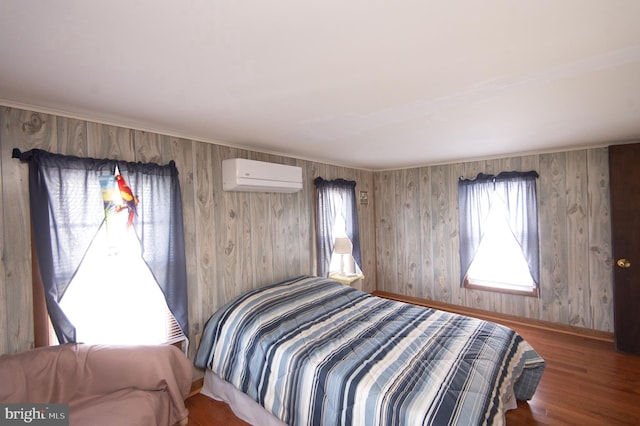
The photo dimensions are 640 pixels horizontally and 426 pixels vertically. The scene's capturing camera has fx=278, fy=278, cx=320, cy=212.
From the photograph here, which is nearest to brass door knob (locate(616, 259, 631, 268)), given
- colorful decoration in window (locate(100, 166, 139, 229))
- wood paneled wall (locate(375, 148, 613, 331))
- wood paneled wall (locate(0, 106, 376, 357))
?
wood paneled wall (locate(375, 148, 613, 331))

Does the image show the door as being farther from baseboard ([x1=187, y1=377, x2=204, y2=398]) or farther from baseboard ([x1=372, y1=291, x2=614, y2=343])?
baseboard ([x1=187, y1=377, x2=204, y2=398])

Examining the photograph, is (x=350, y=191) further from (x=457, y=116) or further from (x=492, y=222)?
(x=457, y=116)

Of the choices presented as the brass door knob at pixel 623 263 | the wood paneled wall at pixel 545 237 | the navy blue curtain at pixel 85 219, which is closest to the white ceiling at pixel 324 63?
the navy blue curtain at pixel 85 219

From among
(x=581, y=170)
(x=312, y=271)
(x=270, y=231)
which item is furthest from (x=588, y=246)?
(x=270, y=231)

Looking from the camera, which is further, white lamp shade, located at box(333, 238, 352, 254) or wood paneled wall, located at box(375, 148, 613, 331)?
white lamp shade, located at box(333, 238, 352, 254)

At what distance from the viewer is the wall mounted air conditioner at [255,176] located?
2.56 meters

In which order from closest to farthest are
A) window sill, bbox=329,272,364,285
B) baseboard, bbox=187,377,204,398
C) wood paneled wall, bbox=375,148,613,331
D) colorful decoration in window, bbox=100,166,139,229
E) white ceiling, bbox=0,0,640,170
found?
white ceiling, bbox=0,0,640,170, colorful decoration in window, bbox=100,166,139,229, baseboard, bbox=187,377,204,398, wood paneled wall, bbox=375,148,613,331, window sill, bbox=329,272,364,285

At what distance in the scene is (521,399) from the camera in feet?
7.29

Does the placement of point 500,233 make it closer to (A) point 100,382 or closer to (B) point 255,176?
(B) point 255,176

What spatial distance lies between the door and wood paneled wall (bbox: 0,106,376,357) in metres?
3.07

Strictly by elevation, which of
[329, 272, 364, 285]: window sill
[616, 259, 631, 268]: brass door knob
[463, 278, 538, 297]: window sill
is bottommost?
[463, 278, 538, 297]: window sill

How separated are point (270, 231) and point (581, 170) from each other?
3661mm

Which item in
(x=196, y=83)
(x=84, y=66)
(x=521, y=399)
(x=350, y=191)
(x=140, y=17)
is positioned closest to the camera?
(x=140, y=17)

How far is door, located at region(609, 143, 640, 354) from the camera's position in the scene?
286 cm
